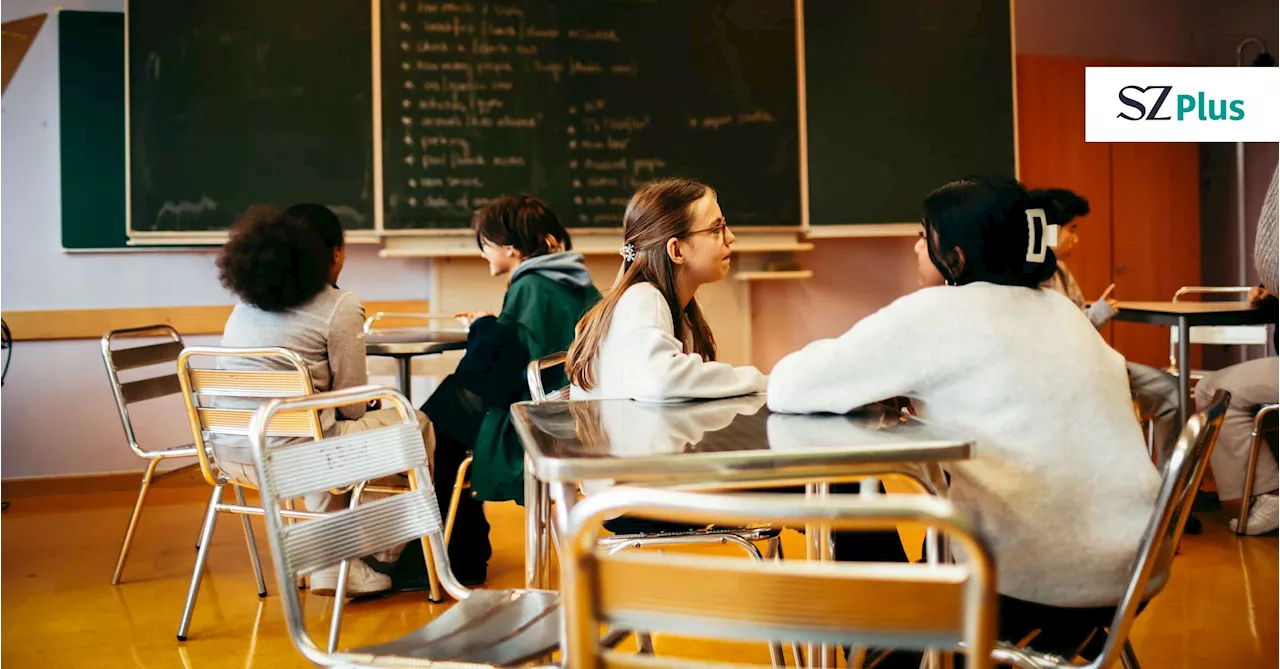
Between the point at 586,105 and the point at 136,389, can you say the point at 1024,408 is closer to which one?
the point at 136,389

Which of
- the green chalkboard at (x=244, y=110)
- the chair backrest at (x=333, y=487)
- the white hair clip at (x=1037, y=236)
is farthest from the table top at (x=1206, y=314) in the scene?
the green chalkboard at (x=244, y=110)

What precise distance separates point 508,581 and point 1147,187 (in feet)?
14.0

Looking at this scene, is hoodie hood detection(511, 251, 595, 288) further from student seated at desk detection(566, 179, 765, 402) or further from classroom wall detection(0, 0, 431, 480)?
classroom wall detection(0, 0, 431, 480)

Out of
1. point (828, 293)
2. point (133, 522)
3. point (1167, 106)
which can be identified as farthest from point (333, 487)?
point (1167, 106)

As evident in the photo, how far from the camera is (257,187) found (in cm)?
447

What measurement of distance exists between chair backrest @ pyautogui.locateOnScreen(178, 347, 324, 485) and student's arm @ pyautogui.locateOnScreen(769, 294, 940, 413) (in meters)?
1.36

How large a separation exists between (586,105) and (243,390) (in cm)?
258

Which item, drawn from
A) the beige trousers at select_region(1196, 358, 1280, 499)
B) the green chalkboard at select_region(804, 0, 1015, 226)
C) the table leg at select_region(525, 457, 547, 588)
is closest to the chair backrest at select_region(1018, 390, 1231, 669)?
the table leg at select_region(525, 457, 547, 588)

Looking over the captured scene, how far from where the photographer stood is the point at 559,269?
300 cm

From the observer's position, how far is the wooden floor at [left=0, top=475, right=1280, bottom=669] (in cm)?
253

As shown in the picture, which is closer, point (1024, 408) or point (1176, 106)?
point (1024, 408)

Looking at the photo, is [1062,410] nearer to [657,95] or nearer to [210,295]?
[657,95]

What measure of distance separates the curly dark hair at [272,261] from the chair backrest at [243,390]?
20 centimetres

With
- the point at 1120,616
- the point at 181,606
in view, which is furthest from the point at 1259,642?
the point at 181,606
